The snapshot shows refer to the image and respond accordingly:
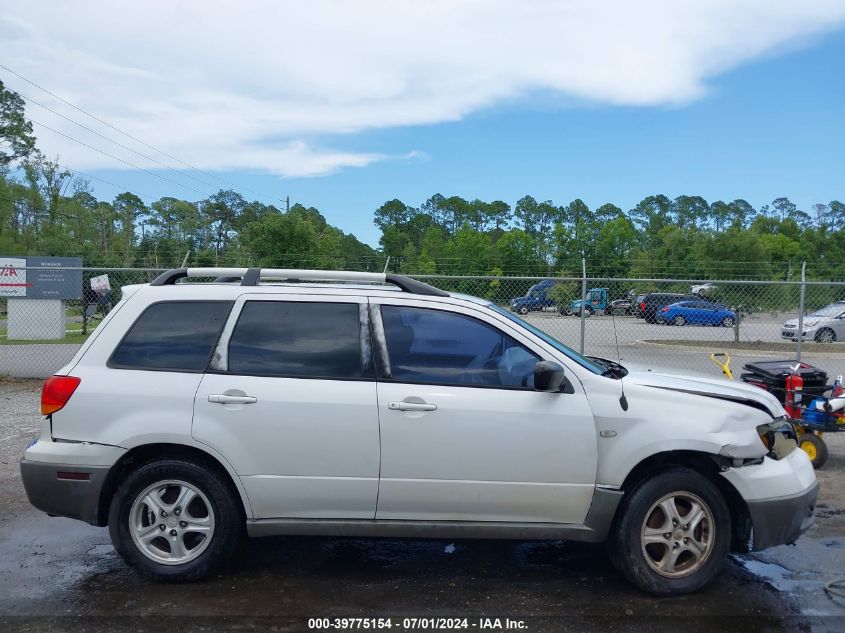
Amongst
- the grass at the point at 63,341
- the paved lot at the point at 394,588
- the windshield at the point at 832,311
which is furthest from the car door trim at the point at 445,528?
the grass at the point at 63,341

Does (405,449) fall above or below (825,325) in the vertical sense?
below

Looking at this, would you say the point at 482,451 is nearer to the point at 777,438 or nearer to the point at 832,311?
the point at 777,438

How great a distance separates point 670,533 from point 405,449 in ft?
5.38

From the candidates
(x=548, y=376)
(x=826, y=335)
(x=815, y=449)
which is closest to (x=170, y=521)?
(x=548, y=376)

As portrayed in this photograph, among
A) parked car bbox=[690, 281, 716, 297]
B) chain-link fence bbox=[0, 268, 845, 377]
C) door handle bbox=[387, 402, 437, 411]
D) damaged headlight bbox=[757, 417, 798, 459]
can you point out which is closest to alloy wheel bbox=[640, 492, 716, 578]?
damaged headlight bbox=[757, 417, 798, 459]

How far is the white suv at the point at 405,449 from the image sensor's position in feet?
13.3

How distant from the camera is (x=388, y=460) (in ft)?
13.3

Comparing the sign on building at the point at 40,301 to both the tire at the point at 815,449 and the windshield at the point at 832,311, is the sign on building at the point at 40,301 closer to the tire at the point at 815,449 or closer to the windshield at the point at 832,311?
the tire at the point at 815,449

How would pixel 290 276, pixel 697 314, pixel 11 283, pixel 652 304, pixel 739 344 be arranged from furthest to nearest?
pixel 11 283 → pixel 739 344 → pixel 697 314 → pixel 652 304 → pixel 290 276

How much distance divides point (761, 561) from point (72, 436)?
4.56 m

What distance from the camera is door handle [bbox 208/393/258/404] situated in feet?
13.4

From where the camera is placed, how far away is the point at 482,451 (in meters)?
4.03

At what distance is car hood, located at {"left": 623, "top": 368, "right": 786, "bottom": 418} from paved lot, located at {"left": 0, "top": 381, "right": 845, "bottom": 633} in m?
1.14

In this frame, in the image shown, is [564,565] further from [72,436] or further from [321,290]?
[72,436]
